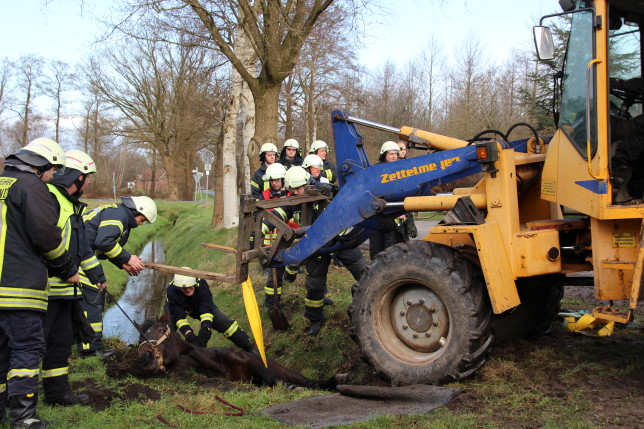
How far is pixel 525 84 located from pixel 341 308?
21231mm

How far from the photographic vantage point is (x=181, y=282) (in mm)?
7414

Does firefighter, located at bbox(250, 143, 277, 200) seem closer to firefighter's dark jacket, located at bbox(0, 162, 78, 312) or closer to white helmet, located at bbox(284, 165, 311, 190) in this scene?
white helmet, located at bbox(284, 165, 311, 190)

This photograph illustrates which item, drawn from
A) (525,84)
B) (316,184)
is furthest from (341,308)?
(525,84)

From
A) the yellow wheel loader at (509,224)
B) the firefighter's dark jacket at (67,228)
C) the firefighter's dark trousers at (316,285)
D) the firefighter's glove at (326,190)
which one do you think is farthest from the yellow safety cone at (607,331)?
the firefighter's dark jacket at (67,228)

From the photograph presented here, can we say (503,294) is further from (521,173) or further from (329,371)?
(329,371)

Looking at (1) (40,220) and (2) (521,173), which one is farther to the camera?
(2) (521,173)

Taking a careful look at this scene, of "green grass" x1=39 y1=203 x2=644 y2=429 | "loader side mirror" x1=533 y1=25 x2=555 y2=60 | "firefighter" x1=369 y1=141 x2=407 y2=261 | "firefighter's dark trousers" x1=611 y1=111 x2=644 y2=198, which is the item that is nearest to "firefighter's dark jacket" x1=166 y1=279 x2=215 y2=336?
"green grass" x1=39 y1=203 x2=644 y2=429

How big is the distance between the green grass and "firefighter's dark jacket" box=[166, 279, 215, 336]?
3.81ft

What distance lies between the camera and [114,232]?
5996 millimetres

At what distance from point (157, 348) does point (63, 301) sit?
1.32 meters

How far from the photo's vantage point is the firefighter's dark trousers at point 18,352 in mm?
4211

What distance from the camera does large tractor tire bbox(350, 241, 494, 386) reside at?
467 centimetres

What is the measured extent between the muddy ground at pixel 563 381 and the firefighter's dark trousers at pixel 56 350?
0.32 m

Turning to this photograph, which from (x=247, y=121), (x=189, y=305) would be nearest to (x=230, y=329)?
(x=189, y=305)
